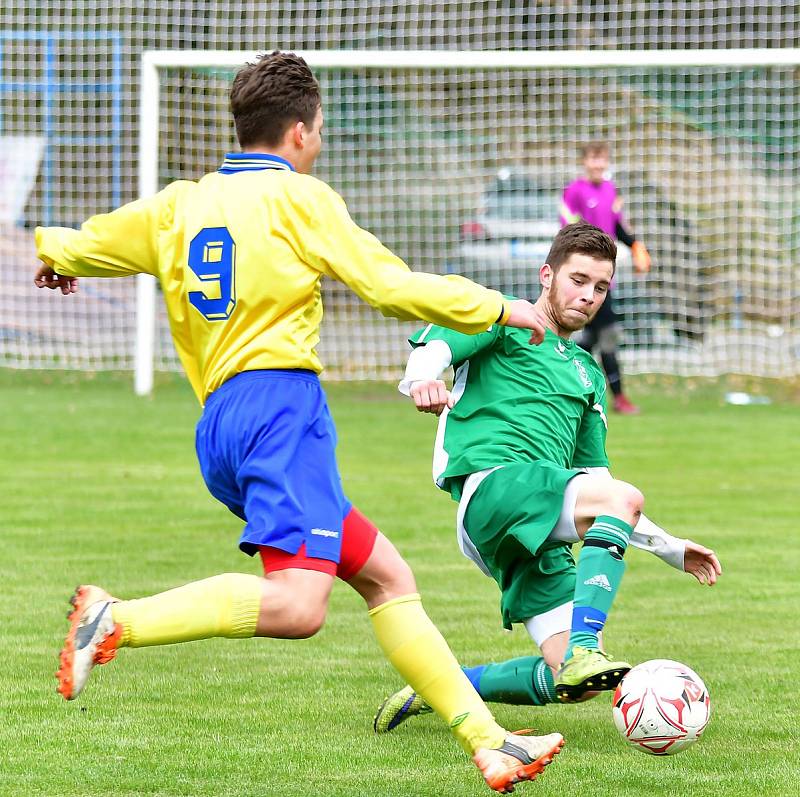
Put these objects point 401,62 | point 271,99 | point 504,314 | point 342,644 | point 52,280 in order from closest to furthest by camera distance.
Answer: point 504,314, point 271,99, point 52,280, point 342,644, point 401,62

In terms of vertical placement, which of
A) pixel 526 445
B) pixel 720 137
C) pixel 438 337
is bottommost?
pixel 526 445

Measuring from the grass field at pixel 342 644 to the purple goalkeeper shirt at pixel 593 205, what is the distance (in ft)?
7.21

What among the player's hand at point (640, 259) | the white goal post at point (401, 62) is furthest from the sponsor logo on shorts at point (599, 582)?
the white goal post at point (401, 62)

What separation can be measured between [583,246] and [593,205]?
8.53 metres

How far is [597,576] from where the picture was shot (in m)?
4.07

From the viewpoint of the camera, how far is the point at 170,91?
57.2 feet

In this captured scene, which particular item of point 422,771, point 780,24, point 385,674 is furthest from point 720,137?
point 422,771

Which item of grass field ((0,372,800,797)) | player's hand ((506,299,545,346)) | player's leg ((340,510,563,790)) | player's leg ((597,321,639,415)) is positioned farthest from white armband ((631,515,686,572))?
player's leg ((597,321,639,415))

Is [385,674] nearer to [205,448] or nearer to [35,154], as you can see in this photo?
[205,448]

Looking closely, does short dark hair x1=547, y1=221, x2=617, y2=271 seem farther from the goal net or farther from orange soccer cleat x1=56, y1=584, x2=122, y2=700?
the goal net

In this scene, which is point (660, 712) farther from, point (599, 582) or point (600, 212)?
point (600, 212)

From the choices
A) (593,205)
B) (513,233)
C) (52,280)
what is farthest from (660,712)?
(513,233)

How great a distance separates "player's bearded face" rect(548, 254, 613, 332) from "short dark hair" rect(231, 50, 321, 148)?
114 cm

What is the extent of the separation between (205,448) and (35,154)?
14.4m
